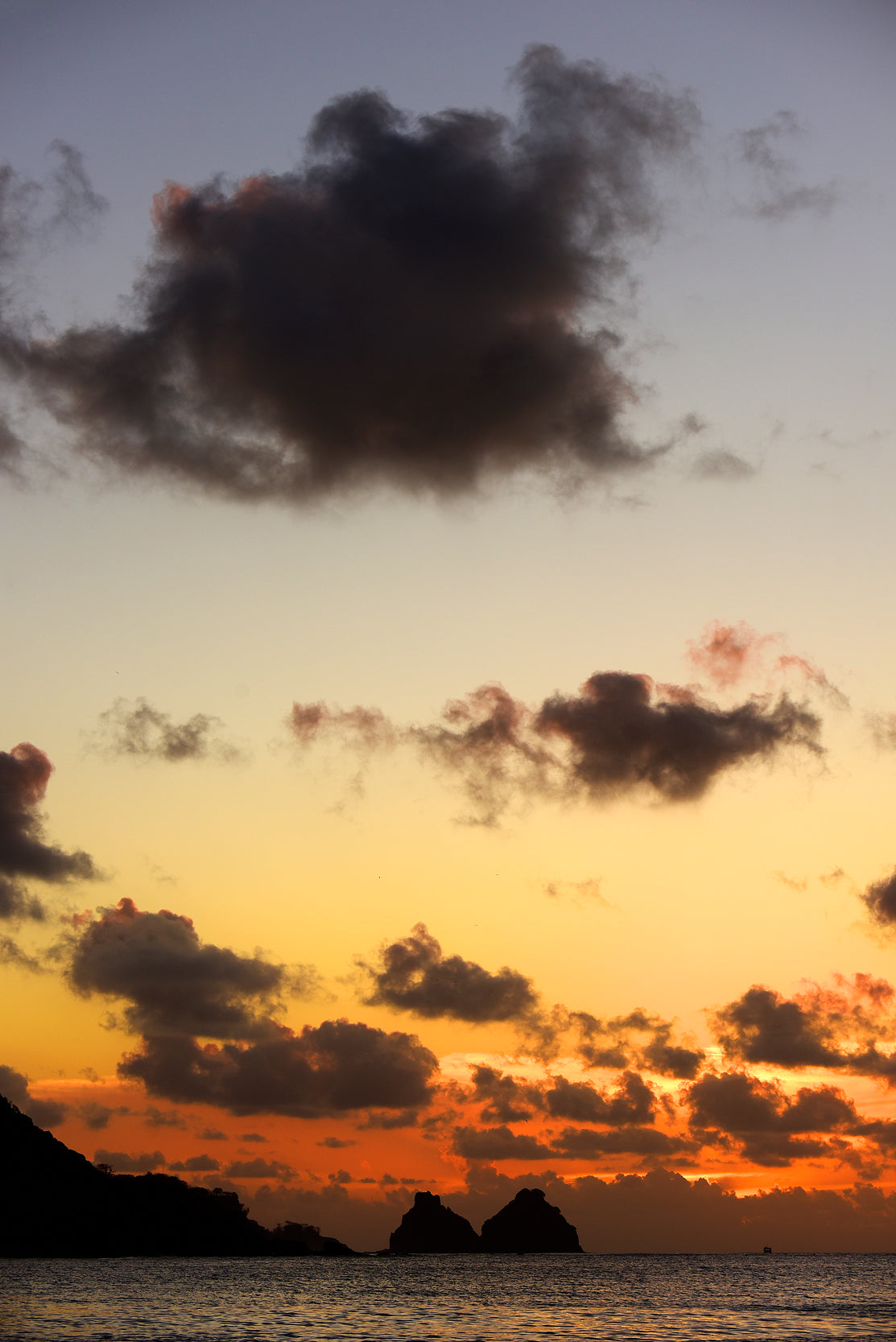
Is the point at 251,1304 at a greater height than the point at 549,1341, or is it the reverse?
the point at 549,1341

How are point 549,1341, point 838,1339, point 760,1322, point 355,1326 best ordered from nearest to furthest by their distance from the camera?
point 549,1341 → point 838,1339 → point 355,1326 → point 760,1322

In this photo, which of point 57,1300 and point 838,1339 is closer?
point 838,1339

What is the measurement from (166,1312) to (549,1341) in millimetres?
60494

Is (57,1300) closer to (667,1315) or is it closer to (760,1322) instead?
(667,1315)

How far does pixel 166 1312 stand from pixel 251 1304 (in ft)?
89.2

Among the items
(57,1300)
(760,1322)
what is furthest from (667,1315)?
(57,1300)

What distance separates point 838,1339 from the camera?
120 metres

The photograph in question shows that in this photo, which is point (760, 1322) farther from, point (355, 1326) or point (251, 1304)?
point (251, 1304)

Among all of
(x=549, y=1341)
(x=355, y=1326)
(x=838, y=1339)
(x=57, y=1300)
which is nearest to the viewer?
(x=549, y=1341)

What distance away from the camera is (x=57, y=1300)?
157875mm

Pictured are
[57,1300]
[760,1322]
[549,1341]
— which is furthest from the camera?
[57,1300]

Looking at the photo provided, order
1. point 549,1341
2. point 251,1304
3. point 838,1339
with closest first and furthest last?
point 549,1341 → point 838,1339 → point 251,1304

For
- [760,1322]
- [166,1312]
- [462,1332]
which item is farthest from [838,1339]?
[166,1312]

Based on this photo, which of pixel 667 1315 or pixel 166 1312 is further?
pixel 667 1315
